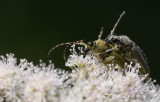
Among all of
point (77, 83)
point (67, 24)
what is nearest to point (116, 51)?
point (77, 83)

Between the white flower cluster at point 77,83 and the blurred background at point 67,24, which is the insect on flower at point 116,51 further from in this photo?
the blurred background at point 67,24

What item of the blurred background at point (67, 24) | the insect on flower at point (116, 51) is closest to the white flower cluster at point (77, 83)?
the insect on flower at point (116, 51)

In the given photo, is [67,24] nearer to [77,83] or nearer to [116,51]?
[116,51]

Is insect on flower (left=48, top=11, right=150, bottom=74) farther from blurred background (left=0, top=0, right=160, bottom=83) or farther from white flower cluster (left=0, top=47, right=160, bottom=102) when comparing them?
blurred background (left=0, top=0, right=160, bottom=83)

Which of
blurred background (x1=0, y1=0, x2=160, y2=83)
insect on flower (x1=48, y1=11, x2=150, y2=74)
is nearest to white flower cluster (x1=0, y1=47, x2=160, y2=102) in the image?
insect on flower (x1=48, y1=11, x2=150, y2=74)

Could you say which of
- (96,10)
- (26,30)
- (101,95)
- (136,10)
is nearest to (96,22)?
(96,10)

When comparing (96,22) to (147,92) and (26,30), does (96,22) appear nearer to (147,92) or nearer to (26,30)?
(26,30)

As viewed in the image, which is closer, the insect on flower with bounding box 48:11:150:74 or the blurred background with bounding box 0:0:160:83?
the insect on flower with bounding box 48:11:150:74
